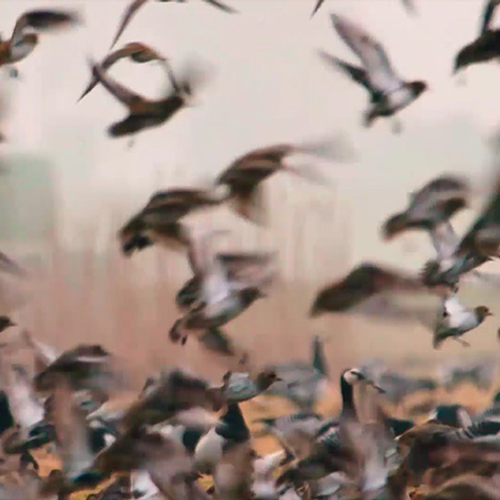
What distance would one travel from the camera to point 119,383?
112cm

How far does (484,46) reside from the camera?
1.02 meters

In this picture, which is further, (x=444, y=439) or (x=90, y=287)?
(x=90, y=287)

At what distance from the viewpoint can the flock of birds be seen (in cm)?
104

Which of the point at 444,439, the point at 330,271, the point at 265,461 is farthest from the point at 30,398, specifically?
the point at 444,439

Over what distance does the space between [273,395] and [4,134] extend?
52cm

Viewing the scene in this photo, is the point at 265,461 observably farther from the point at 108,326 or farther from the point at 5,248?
the point at 5,248

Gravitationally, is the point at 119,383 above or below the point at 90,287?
below

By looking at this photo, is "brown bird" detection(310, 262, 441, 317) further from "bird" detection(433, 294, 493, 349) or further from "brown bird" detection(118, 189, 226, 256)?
"brown bird" detection(118, 189, 226, 256)

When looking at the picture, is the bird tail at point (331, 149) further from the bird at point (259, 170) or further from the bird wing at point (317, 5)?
the bird wing at point (317, 5)

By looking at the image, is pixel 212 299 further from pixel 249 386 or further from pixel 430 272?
pixel 430 272

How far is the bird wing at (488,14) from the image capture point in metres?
1.04

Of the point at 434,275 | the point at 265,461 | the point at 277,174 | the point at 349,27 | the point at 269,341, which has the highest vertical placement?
the point at 349,27

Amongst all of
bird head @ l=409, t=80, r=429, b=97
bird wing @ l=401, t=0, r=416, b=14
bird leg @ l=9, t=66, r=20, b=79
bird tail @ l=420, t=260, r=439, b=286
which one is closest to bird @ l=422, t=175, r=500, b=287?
Result: bird tail @ l=420, t=260, r=439, b=286

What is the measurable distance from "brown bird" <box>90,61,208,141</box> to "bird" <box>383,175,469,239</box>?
330 mm
